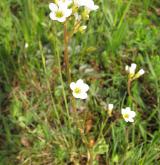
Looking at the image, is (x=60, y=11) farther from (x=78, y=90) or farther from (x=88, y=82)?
(x=88, y=82)

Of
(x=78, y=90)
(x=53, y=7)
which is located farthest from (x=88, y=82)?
(x=53, y=7)

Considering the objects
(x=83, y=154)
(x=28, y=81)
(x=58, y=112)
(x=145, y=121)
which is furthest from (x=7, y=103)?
(x=145, y=121)

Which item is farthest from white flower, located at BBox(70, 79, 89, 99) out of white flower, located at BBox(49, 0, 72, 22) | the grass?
white flower, located at BBox(49, 0, 72, 22)

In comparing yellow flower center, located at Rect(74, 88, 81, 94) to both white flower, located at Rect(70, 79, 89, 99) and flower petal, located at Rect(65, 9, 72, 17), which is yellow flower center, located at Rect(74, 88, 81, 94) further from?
flower petal, located at Rect(65, 9, 72, 17)

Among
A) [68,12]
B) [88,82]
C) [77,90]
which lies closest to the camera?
[68,12]

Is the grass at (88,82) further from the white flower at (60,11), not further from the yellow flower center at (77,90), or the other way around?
the white flower at (60,11)

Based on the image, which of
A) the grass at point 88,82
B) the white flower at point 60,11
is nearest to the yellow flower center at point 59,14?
the white flower at point 60,11
